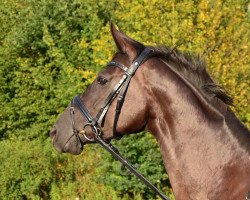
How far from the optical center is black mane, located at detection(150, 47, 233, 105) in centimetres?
346

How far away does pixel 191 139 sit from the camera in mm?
3354

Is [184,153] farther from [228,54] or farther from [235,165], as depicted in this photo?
[228,54]

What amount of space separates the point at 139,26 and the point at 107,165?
8.08ft

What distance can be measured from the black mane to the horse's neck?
9 centimetres

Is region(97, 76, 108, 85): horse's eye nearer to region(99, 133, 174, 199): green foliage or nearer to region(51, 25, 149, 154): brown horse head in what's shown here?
region(51, 25, 149, 154): brown horse head

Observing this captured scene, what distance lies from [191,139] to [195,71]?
0.47 m

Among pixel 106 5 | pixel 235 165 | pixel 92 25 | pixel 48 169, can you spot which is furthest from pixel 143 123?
pixel 106 5

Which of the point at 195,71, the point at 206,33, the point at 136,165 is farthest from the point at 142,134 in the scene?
the point at 195,71

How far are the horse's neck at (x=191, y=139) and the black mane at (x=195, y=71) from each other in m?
0.09

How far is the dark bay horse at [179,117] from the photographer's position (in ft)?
10.8

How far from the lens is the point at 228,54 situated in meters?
8.88

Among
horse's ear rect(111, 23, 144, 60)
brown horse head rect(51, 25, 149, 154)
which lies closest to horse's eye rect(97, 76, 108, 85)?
brown horse head rect(51, 25, 149, 154)

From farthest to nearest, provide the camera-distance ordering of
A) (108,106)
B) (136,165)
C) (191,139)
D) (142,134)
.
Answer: (142,134)
(136,165)
(108,106)
(191,139)

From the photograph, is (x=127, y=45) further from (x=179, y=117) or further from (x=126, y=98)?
(x=179, y=117)
